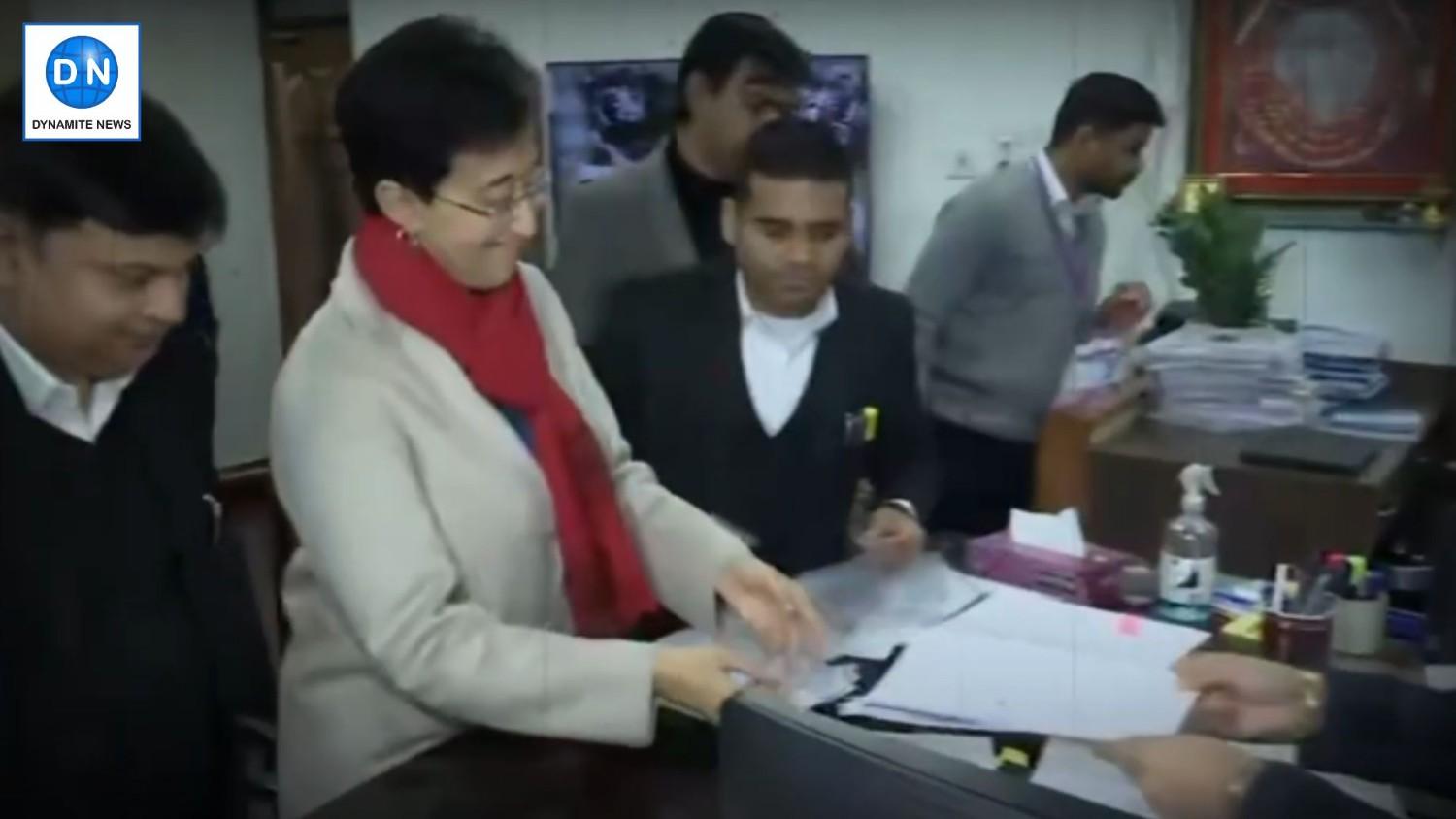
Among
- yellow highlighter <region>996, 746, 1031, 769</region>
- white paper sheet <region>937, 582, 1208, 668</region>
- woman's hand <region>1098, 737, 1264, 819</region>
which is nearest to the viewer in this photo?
woman's hand <region>1098, 737, 1264, 819</region>

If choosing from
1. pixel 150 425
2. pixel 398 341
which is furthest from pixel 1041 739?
pixel 150 425

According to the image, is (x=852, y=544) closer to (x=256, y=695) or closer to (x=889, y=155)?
(x=889, y=155)

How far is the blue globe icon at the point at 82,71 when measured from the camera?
799mm

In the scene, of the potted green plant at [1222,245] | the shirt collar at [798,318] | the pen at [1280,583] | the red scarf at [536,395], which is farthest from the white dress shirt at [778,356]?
the pen at [1280,583]

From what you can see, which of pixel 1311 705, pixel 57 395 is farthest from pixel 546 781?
pixel 1311 705

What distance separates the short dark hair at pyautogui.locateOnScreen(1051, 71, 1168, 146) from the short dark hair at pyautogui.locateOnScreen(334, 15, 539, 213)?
0.32 metres

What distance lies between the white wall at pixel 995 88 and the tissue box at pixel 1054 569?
204mm

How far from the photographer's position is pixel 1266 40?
80 centimetres

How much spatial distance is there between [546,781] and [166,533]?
264mm

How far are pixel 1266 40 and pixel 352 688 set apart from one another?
66 centimetres

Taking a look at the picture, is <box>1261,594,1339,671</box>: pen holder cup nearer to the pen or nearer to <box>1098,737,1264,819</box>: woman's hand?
the pen

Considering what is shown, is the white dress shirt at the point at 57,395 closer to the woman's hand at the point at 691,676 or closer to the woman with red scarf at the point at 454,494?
the woman with red scarf at the point at 454,494

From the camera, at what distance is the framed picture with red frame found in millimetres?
789

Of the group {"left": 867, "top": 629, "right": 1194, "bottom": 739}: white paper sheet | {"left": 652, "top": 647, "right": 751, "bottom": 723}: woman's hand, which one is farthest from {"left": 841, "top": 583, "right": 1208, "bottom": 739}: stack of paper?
{"left": 652, "top": 647, "right": 751, "bottom": 723}: woman's hand
